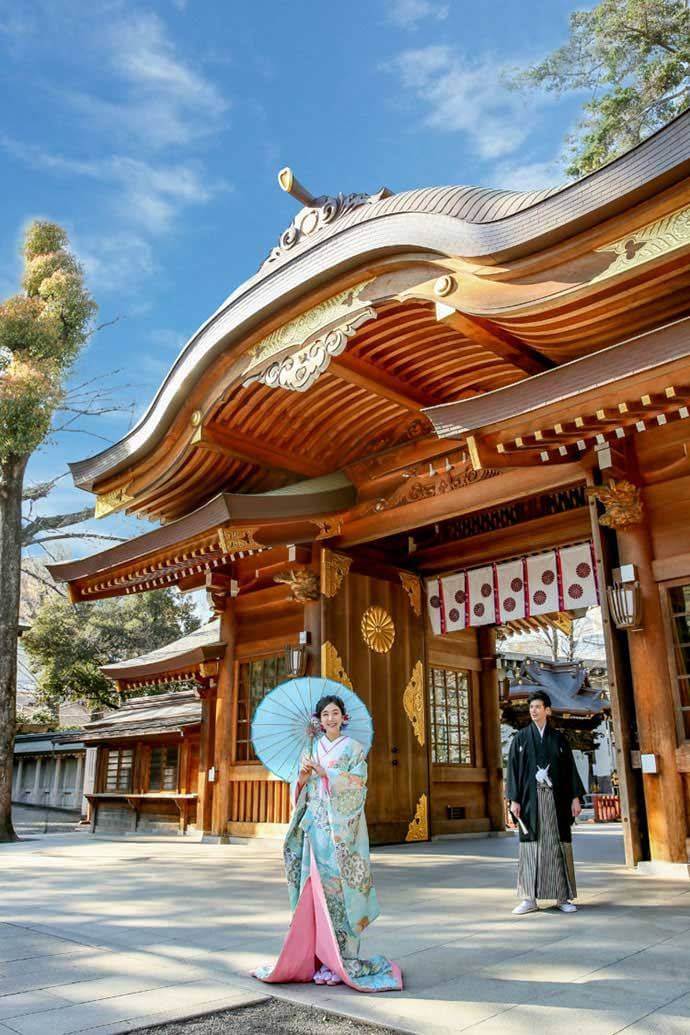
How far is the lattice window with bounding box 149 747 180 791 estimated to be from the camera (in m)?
13.8

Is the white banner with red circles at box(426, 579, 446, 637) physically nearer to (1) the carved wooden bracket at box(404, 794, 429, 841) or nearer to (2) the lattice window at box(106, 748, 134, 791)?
(1) the carved wooden bracket at box(404, 794, 429, 841)

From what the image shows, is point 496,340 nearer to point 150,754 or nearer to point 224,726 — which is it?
point 224,726

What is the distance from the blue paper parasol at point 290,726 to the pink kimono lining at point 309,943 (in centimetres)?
46

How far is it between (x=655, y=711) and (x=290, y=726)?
139 inches

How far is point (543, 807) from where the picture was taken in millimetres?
4730

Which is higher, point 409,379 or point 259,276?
point 259,276

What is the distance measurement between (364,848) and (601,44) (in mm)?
19120

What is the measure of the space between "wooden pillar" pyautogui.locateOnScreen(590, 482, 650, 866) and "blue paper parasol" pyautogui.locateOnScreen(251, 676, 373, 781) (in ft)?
10.6

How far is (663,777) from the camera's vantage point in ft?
19.2

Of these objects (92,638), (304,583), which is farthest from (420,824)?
(92,638)

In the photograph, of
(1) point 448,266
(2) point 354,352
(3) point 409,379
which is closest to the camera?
(1) point 448,266

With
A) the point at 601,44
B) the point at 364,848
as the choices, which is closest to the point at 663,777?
the point at 364,848

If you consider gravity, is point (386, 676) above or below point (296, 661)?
below

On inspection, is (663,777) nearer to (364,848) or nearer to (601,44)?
(364,848)
